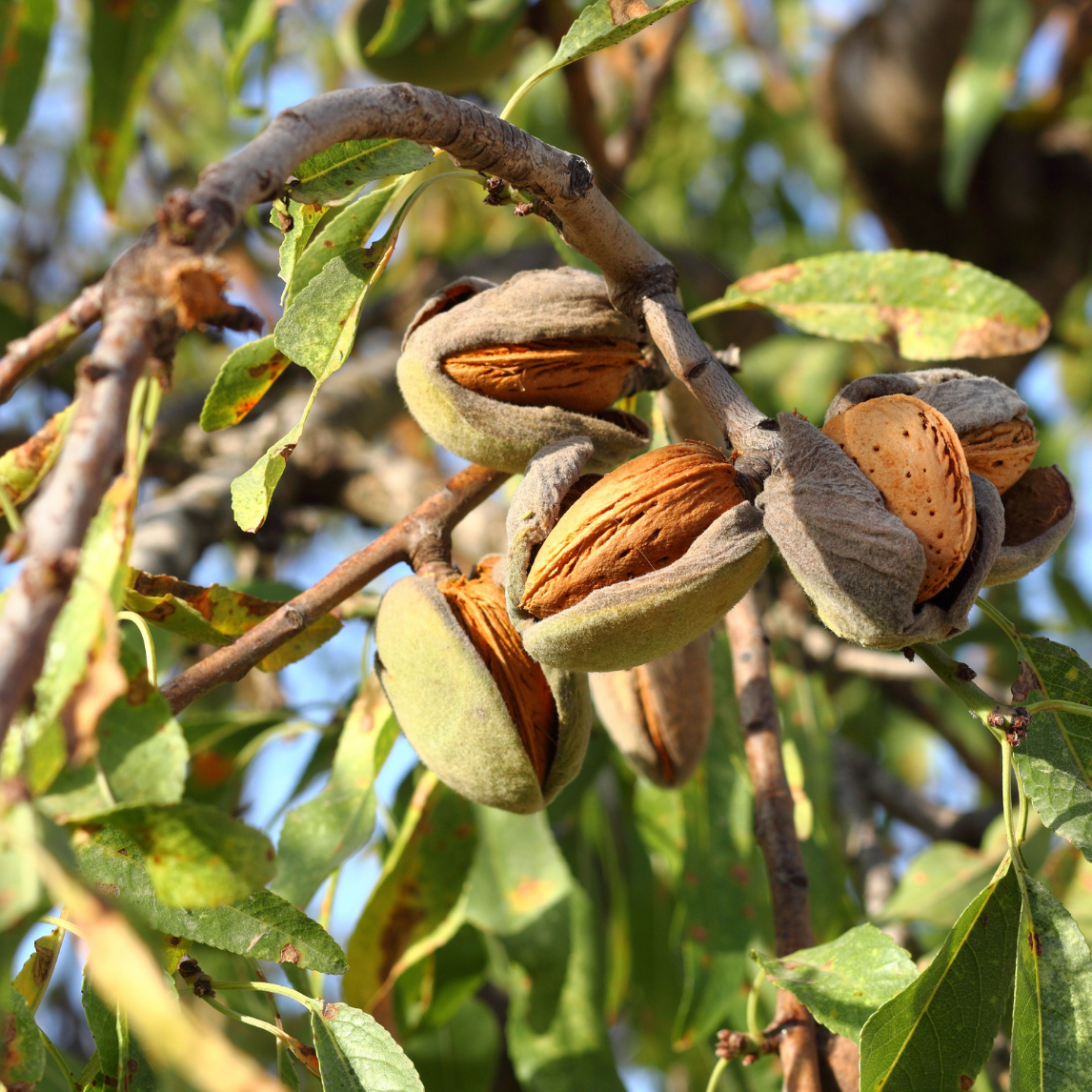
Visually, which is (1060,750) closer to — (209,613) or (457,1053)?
(209,613)

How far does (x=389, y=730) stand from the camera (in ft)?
4.47

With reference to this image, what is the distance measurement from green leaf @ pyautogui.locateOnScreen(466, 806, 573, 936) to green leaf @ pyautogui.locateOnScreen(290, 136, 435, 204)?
3.58 feet

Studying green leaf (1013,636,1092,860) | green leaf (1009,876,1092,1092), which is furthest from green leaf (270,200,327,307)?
green leaf (1009,876,1092,1092)

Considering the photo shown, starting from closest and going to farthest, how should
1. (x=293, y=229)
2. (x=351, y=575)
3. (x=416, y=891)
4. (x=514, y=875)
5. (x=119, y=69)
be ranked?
(x=293, y=229) < (x=351, y=575) < (x=416, y=891) < (x=514, y=875) < (x=119, y=69)

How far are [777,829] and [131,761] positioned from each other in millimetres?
866

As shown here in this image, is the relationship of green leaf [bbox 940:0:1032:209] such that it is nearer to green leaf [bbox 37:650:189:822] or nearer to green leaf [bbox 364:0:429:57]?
green leaf [bbox 364:0:429:57]

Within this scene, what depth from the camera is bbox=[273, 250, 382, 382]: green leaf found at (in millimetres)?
961

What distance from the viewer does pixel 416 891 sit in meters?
1.57

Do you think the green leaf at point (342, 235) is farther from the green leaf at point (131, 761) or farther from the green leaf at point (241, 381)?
the green leaf at point (131, 761)

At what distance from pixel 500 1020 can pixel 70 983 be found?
3.82ft

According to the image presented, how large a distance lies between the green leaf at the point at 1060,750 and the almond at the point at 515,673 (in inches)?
17.2

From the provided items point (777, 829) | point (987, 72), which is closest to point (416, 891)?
point (777, 829)

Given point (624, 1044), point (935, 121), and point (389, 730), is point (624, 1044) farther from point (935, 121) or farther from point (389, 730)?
point (935, 121)

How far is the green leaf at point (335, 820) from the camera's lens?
4.26ft
